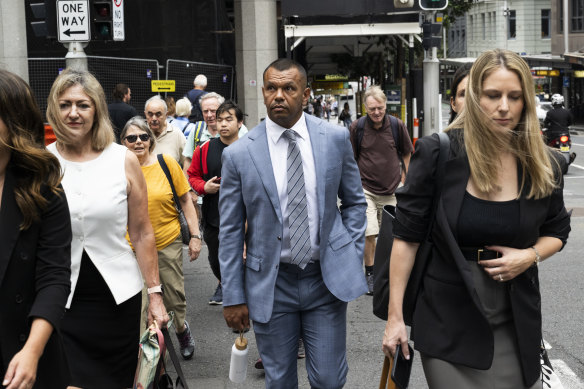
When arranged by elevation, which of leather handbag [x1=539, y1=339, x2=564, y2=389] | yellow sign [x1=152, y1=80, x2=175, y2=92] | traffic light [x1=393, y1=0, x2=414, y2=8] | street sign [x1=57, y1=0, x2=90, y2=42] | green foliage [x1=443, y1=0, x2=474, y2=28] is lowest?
leather handbag [x1=539, y1=339, x2=564, y2=389]

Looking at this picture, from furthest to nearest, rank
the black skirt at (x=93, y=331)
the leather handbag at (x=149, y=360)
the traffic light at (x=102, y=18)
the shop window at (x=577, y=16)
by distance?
the shop window at (x=577, y=16)
the traffic light at (x=102, y=18)
the black skirt at (x=93, y=331)
the leather handbag at (x=149, y=360)

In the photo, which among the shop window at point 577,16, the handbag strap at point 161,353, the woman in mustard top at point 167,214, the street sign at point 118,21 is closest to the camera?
the handbag strap at point 161,353

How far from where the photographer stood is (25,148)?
129 inches

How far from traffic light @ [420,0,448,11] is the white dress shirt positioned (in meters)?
11.6

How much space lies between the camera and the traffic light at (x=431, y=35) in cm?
1623

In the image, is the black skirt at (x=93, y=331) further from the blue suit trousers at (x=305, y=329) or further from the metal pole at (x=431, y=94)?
the metal pole at (x=431, y=94)

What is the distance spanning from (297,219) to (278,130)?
45 centimetres

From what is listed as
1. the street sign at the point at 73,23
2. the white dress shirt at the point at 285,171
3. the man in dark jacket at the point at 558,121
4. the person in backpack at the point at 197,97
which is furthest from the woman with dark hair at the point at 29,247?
the man in dark jacket at the point at 558,121

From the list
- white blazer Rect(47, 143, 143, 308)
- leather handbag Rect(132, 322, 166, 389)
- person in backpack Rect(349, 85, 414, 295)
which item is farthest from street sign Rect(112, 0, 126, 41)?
leather handbag Rect(132, 322, 166, 389)

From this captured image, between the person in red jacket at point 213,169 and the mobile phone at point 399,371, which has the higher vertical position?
the person in red jacket at point 213,169

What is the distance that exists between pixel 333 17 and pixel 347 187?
13.3 metres

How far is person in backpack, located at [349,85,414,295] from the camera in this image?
9555mm

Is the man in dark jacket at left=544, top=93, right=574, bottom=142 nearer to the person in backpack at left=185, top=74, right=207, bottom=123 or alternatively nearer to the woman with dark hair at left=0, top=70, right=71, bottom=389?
the person in backpack at left=185, top=74, right=207, bottom=123

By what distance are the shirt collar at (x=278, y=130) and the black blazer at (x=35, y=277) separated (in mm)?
1447
